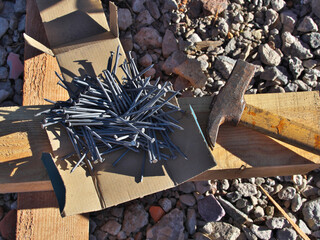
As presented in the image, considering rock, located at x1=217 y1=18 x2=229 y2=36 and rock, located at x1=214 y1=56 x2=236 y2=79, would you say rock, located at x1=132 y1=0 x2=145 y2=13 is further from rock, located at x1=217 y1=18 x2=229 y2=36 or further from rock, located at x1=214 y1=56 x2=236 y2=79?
rock, located at x1=214 y1=56 x2=236 y2=79

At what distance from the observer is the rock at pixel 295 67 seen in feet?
9.41

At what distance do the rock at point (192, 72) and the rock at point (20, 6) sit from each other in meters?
1.73

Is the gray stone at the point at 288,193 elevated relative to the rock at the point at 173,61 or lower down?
lower down

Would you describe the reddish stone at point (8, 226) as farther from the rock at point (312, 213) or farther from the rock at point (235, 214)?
the rock at point (312, 213)

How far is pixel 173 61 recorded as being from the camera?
108 inches

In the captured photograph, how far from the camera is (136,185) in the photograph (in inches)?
66.5

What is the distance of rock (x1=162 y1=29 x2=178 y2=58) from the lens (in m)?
2.87

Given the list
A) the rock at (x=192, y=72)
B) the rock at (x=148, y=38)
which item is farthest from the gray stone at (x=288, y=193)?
the rock at (x=148, y=38)

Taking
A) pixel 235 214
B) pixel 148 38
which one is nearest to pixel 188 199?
pixel 235 214

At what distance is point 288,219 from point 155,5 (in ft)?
7.48

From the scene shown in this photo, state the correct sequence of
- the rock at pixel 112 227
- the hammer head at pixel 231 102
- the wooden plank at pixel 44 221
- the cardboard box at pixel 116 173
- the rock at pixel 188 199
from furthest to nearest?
the rock at pixel 188 199
the rock at pixel 112 227
the wooden plank at pixel 44 221
the hammer head at pixel 231 102
the cardboard box at pixel 116 173

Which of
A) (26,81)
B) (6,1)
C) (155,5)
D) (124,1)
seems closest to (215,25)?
(155,5)

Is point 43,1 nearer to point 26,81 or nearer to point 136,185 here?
point 26,81

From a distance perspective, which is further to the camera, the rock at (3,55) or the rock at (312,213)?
the rock at (3,55)
